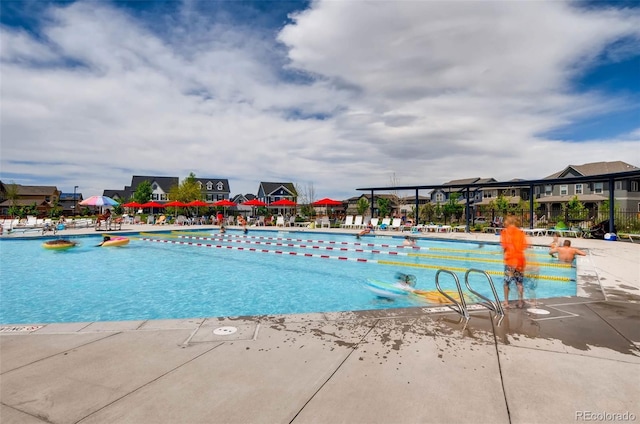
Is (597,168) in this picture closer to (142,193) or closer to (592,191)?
(592,191)

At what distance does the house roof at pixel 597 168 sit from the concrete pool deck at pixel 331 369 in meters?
42.6

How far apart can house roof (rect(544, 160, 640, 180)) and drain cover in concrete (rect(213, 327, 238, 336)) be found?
1795 inches

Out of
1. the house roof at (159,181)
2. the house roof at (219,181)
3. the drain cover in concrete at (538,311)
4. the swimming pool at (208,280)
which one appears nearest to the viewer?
the drain cover in concrete at (538,311)

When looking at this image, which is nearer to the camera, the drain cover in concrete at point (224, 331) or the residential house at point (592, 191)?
the drain cover in concrete at point (224, 331)

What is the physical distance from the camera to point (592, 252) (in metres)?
12.7

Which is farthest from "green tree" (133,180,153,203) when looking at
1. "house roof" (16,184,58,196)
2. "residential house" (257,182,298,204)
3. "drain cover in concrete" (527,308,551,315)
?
"drain cover in concrete" (527,308,551,315)

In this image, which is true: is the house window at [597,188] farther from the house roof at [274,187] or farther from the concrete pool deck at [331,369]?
the house roof at [274,187]

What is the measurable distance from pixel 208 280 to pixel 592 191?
4533 cm

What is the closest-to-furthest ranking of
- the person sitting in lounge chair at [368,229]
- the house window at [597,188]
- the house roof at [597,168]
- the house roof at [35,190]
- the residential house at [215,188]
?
the person sitting in lounge chair at [368,229] < the house roof at [597,168] < the house window at [597,188] < the residential house at [215,188] < the house roof at [35,190]

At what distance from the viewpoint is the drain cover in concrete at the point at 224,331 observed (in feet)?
14.2

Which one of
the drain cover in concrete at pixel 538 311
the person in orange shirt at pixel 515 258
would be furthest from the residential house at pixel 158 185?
the drain cover in concrete at pixel 538 311

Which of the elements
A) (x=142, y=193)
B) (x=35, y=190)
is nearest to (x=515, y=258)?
(x=142, y=193)

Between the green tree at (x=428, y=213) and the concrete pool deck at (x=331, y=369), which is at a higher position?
the green tree at (x=428, y=213)

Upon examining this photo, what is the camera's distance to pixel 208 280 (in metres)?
10.6
